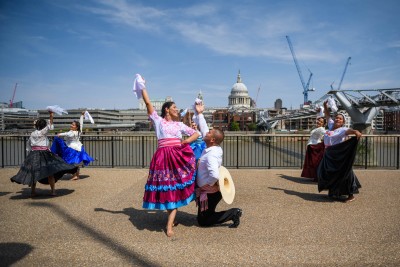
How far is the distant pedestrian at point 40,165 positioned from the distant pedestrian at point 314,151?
19.3 ft

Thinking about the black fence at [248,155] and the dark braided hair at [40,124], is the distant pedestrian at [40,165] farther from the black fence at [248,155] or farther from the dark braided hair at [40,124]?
the black fence at [248,155]

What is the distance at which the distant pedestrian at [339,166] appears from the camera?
19.5ft

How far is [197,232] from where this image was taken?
166 inches

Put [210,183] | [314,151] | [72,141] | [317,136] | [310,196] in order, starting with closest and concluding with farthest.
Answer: [210,183] < [310,196] < [72,141] < [314,151] < [317,136]

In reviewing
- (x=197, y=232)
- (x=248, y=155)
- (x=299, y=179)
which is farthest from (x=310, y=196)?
(x=248, y=155)

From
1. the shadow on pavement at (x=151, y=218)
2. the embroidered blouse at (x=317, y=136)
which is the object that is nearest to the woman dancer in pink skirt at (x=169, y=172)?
the shadow on pavement at (x=151, y=218)

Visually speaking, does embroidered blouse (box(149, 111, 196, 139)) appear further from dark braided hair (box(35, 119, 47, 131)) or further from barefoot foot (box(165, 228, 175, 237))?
dark braided hair (box(35, 119, 47, 131))

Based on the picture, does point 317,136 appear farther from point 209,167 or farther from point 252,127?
point 252,127

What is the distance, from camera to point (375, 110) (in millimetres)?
18594

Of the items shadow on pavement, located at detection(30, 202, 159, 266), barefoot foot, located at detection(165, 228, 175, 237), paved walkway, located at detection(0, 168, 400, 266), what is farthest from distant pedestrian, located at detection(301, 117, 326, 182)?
shadow on pavement, located at detection(30, 202, 159, 266)

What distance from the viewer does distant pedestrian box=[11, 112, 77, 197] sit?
5.92 m

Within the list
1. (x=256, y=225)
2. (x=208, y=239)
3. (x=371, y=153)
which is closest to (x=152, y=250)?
(x=208, y=239)

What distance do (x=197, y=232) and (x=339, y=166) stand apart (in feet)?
10.8

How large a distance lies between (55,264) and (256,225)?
2595mm
